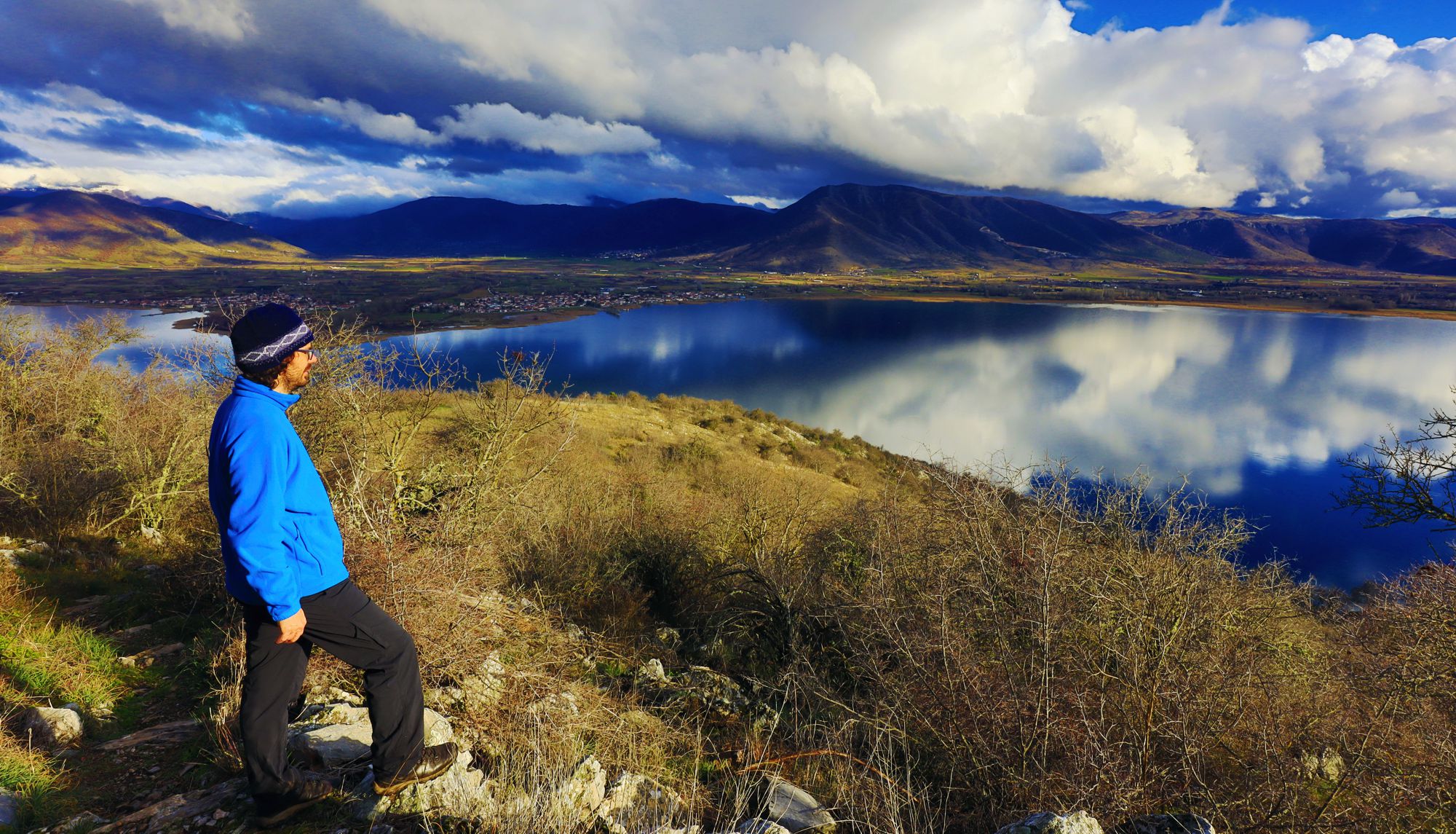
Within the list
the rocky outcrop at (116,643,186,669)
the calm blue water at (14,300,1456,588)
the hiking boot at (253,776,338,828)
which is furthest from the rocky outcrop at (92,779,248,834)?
the calm blue water at (14,300,1456,588)

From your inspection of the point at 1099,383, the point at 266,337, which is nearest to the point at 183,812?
the point at 266,337

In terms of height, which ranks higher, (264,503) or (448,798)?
(264,503)

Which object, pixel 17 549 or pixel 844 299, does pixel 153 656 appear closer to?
pixel 17 549

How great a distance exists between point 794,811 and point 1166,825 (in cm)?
179

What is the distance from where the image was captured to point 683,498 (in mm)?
15258

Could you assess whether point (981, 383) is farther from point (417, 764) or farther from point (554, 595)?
point (417, 764)

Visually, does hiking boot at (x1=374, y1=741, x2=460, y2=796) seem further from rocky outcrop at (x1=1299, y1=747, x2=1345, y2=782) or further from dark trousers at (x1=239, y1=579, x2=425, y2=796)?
rocky outcrop at (x1=1299, y1=747, x2=1345, y2=782)

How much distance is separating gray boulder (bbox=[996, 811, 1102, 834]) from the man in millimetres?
2834

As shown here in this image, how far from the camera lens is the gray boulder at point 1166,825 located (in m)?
2.77

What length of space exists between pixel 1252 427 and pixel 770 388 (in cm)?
3252

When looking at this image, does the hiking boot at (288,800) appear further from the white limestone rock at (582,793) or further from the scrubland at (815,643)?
the white limestone rock at (582,793)

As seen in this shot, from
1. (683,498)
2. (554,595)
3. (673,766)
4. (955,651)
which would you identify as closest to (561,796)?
(673,766)

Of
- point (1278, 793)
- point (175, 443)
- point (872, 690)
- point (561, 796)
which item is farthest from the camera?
point (175, 443)

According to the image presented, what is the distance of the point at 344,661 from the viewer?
2912 mm
